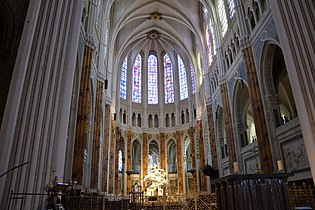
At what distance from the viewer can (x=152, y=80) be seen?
33.6 m

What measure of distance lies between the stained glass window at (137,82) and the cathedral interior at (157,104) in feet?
0.77

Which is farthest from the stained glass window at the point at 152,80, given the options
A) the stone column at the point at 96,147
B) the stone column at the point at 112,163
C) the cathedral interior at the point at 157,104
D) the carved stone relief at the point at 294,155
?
the carved stone relief at the point at 294,155

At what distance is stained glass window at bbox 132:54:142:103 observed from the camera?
32.5 meters

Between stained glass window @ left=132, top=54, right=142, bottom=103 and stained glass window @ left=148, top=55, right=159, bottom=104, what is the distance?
136 centimetres

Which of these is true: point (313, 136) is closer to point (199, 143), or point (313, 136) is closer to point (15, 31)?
point (15, 31)

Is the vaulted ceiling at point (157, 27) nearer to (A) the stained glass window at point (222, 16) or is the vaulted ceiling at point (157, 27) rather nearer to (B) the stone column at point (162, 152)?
(A) the stained glass window at point (222, 16)

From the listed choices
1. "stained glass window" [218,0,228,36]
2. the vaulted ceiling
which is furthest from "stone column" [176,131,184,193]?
"stained glass window" [218,0,228,36]

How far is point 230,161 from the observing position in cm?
1756

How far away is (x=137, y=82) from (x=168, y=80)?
13.8ft

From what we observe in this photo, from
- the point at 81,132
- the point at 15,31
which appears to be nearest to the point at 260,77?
the point at 81,132

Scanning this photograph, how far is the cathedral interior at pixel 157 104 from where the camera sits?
22.1 ft

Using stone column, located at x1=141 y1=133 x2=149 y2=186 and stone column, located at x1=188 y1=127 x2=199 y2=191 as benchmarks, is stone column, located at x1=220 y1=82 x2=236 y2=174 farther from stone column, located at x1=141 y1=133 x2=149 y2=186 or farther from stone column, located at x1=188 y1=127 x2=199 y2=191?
stone column, located at x1=141 y1=133 x2=149 y2=186

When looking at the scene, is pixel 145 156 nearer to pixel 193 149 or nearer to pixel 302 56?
pixel 193 149

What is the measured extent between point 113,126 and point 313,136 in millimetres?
19865
